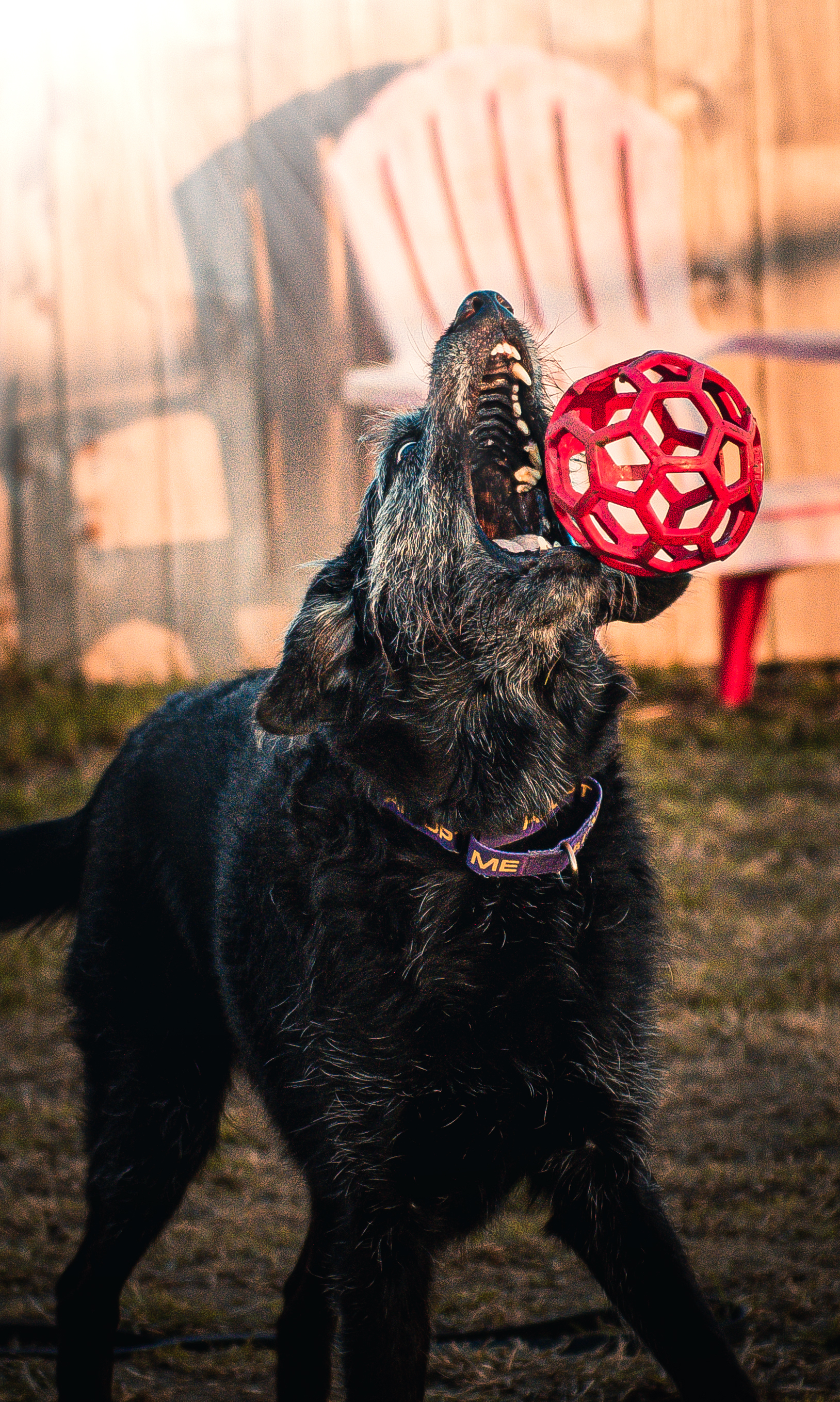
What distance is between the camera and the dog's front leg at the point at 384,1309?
→ 1.71 m

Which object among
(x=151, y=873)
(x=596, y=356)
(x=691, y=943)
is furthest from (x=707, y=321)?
(x=151, y=873)

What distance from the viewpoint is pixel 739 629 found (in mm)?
4918

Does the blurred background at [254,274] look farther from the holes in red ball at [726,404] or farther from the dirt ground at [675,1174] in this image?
the holes in red ball at [726,404]

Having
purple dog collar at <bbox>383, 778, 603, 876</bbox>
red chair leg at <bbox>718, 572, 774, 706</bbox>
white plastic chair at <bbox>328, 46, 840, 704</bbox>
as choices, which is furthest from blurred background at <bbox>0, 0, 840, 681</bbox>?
purple dog collar at <bbox>383, 778, 603, 876</bbox>

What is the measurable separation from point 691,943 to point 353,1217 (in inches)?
85.4

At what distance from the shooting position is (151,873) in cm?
227

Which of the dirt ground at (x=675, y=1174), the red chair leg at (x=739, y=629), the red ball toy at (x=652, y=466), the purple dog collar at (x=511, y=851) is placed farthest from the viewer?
the red chair leg at (x=739, y=629)

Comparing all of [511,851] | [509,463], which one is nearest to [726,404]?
[509,463]

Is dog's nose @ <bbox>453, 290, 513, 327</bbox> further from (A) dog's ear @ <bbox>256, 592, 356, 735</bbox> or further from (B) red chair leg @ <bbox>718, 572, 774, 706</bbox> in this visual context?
(B) red chair leg @ <bbox>718, 572, 774, 706</bbox>

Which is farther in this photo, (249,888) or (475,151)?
(475,151)

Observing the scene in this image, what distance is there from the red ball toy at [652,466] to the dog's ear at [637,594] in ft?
0.43

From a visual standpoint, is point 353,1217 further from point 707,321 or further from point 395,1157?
point 707,321

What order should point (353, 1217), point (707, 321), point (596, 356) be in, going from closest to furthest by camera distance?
point (353, 1217) < point (596, 356) < point (707, 321)

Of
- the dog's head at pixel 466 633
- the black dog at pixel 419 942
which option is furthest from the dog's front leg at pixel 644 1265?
the dog's head at pixel 466 633
